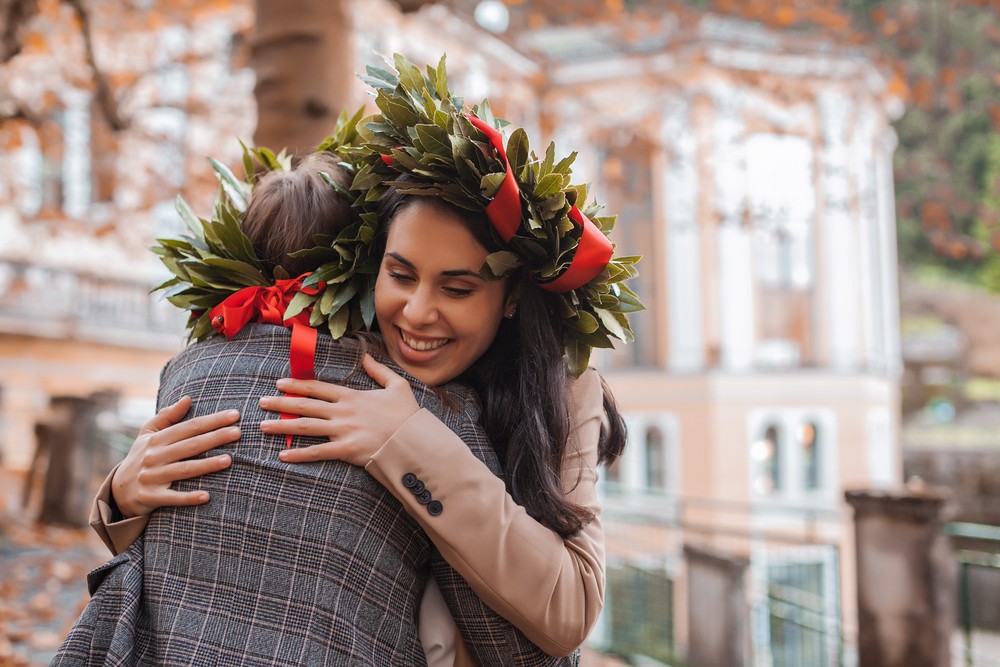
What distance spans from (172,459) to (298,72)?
3.10 metres

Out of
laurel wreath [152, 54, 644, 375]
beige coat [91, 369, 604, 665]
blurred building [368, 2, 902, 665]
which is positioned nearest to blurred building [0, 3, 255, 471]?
blurred building [368, 2, 902, 665]

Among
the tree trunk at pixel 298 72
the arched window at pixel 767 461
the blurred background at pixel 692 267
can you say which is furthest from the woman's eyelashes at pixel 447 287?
the arched window at pixel 767 461

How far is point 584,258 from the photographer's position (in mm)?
2281

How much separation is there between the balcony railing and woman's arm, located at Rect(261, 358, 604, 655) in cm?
1884

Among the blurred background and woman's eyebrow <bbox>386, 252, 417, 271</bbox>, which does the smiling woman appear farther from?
the blurred background

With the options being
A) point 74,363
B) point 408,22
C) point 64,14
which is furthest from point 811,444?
point 64,14

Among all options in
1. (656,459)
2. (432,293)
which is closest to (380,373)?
(432,293)

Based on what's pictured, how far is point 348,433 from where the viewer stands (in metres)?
2.14

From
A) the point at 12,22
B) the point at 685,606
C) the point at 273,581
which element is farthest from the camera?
the point at 685,606

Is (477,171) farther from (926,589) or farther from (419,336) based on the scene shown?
(926,589)

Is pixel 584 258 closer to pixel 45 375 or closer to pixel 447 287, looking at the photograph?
pixel 447 287

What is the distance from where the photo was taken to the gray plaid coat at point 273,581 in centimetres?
203

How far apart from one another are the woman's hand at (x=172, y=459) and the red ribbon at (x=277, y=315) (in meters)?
0.18

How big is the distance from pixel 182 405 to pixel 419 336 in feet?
1.93
